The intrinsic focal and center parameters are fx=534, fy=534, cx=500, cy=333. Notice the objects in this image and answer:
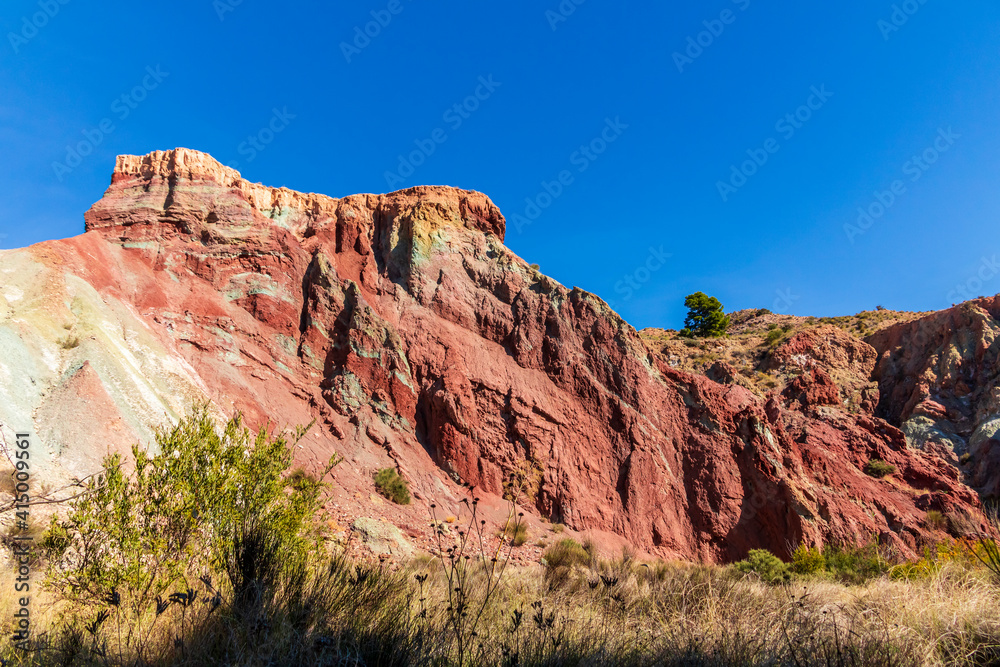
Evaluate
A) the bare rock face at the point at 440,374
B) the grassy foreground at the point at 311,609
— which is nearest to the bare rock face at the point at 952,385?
the bare rock face at the point at 440,374

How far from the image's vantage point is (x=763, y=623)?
597cm

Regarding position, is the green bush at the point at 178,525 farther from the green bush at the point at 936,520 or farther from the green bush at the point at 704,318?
the green bush at the point at 704,318

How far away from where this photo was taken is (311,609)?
518 cm

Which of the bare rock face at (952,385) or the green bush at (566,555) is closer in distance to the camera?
the green bush at (566,555)

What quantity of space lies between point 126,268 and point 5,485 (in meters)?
14.8

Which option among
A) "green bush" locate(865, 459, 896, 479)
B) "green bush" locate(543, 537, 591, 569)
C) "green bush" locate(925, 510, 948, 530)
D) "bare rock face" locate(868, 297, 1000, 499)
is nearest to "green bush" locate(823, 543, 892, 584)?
"green bush" locate(543, 537, 591, 569)

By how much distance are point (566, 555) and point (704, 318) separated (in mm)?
42618

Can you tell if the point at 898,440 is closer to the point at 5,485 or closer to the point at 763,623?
the point at 763,623

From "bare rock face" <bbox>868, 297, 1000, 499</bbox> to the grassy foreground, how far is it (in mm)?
31702

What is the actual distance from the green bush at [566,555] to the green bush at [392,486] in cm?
576

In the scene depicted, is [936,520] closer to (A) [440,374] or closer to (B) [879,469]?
(B) [879,469]

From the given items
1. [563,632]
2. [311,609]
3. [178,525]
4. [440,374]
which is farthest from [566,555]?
[311,609]

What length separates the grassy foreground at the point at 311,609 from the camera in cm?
461

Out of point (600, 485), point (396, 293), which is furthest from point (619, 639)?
point (396, 293)
